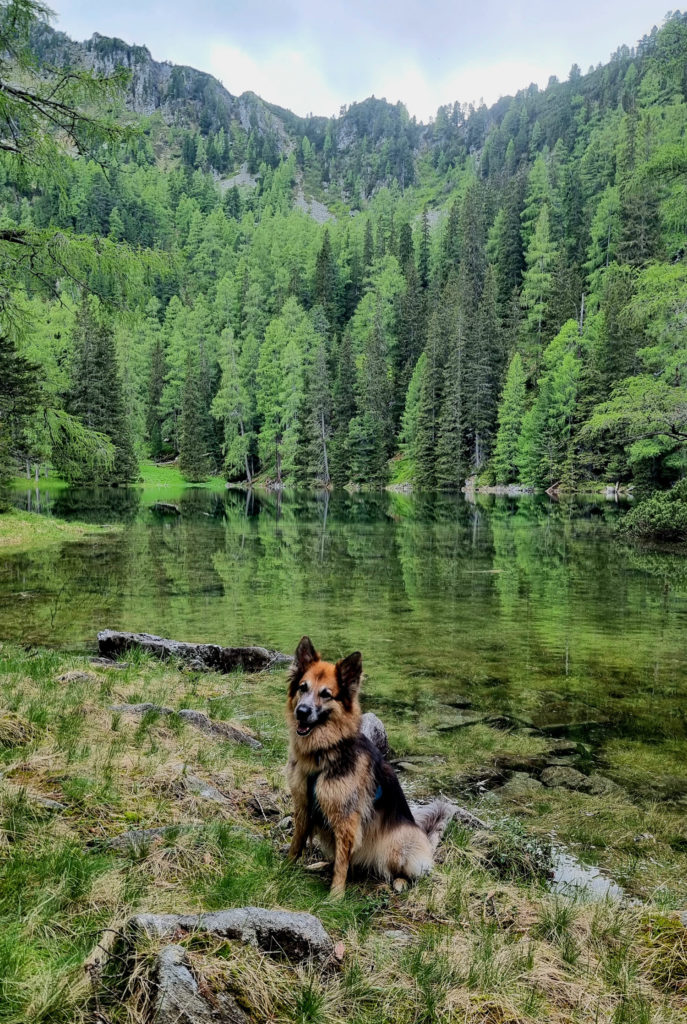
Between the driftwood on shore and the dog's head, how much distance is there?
654 centimetres

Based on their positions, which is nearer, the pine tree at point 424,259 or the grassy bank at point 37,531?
the grassy bank at point 37,531

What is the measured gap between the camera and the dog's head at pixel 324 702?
12.5 feet

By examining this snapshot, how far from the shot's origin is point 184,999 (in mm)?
2127

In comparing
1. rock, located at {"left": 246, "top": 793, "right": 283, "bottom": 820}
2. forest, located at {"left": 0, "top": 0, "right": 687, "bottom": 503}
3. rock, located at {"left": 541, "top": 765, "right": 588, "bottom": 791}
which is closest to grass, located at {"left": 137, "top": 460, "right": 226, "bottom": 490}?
forest, located at {"left": 0, "top": 0, "right": 687, "bottom": 503}

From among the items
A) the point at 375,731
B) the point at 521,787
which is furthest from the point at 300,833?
the point at 521,787

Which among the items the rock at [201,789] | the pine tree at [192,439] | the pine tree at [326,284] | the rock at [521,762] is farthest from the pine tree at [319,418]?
the rock at [201,789]

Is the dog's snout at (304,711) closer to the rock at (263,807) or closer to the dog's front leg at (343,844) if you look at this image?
the dog's front leg at (343,844)

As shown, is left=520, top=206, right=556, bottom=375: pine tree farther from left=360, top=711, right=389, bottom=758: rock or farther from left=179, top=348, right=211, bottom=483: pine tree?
left=360, top=711, right=389, bottom=758: rock

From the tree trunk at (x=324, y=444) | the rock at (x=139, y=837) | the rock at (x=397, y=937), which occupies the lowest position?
the rock at (x=397, y=937)

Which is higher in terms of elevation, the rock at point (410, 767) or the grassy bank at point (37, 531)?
the grassy bank at point (37, 531)

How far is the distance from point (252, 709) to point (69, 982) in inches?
248

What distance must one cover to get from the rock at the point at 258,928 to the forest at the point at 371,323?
8.62 meters

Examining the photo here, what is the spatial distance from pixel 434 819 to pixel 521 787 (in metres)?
2.02

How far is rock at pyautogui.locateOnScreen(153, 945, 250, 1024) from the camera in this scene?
2092 mm
